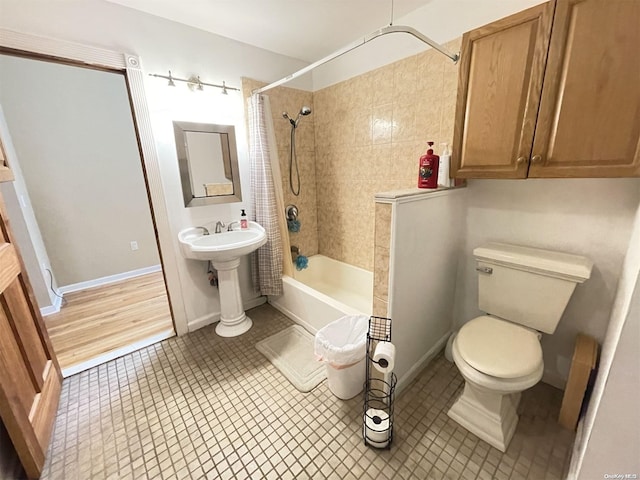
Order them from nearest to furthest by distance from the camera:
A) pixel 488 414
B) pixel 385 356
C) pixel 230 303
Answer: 1. pixel 385 356
2. pixel 488 414
3. pixel 230 303

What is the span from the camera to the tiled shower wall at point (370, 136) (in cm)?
181

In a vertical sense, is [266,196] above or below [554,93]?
below

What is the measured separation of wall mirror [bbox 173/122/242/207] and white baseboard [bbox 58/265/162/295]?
6.05 ft

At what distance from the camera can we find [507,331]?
1.43 metres

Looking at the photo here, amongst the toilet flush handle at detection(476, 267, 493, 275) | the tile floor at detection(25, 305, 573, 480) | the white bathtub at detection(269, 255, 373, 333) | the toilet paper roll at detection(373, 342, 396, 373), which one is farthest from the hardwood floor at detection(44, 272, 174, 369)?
the toilet flush handle at detection(476, 267, 493, 275)

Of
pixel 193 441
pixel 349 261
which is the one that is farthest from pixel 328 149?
pixel 193 441

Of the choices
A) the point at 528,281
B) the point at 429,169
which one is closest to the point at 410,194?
the point at 429,169

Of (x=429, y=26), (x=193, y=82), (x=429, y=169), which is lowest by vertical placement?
(x=429, y=169)

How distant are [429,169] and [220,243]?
1661 millimetres

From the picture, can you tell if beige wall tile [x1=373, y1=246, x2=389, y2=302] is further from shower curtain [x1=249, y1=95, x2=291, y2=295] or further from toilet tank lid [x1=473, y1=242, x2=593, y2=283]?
shower curtain [x1=249, y1=95, x2=291, y2=295]

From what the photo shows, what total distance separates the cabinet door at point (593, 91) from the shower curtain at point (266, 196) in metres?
1.80

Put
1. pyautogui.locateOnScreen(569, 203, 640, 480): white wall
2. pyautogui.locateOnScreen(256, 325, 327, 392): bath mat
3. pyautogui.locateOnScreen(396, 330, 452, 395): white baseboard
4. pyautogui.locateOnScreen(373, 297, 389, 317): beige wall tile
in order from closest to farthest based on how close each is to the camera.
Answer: pyautogui.locateOnScreen(569, 203, 640, 480): white wall < pyautogui.locateOnScreen(373, 297, 389, 317): beige wall tile < pyautogui.locateOnScreen(396, 330, 452, 395): white baseboard < pyautogui.locateOnScreen(256, 325, 327, 392): bath mat

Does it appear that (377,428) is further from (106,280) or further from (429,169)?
(106,280)

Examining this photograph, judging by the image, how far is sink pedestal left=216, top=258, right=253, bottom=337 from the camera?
2.16 meters
